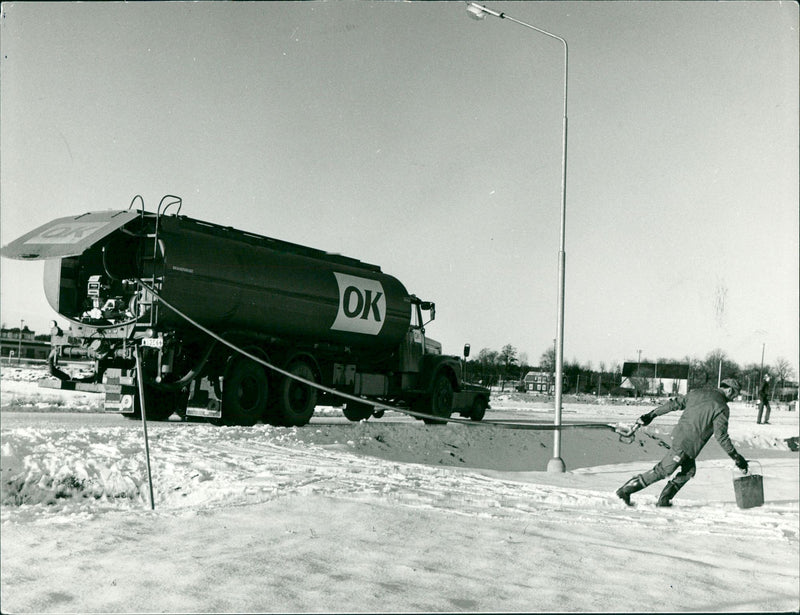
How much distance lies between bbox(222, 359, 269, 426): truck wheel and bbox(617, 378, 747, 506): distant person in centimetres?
730

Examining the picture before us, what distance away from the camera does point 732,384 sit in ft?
30.8

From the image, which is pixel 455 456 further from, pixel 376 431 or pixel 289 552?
pixel 289 552

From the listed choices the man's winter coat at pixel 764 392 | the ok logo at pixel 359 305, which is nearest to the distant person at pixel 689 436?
the ok logo at pixel 359 305

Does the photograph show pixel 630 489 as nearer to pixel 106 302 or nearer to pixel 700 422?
pixel 700 422

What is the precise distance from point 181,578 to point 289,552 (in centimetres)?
91

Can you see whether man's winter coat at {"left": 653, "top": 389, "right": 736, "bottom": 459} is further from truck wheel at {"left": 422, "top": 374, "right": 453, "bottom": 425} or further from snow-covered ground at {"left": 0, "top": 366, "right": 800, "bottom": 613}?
truck wheel at {"left": 422, "top": 374, "right": 453, "bottom": 425}

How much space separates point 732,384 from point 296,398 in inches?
343

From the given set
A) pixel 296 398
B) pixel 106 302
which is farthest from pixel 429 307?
pixel 106 302

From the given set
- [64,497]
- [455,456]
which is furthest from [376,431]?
[64,497]

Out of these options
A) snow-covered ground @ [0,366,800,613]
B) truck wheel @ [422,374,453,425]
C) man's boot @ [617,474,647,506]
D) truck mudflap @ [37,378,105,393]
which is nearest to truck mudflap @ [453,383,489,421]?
truck wheel @ [422,374,453,425]

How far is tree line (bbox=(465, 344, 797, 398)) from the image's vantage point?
10133 millimetres

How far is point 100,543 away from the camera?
605 centimetres

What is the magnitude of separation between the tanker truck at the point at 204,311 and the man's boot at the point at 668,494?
13.9ft

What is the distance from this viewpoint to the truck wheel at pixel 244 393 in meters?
14.1
